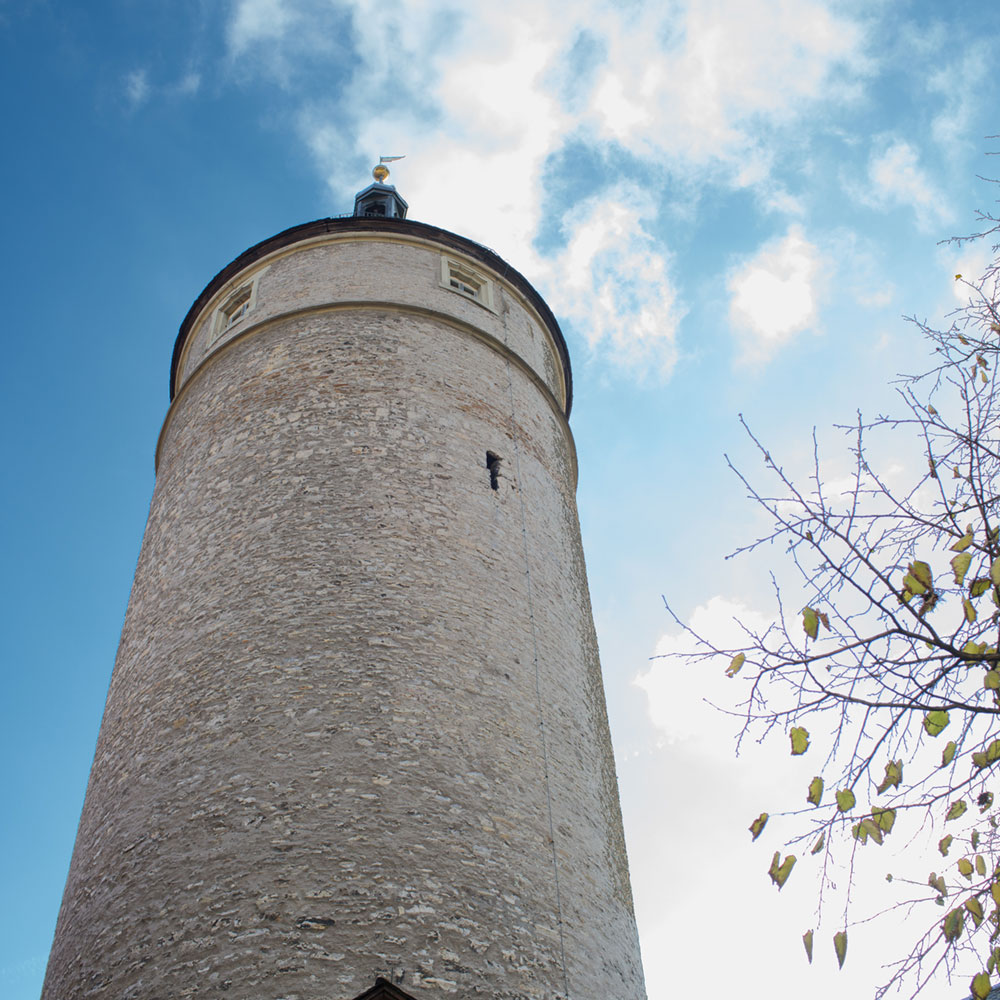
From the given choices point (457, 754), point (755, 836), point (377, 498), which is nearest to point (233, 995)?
point (457, 754)

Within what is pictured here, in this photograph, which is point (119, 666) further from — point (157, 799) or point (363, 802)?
point (363, 802)

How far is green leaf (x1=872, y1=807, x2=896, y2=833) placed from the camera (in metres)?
3.49

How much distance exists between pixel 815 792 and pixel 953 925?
23.7 inches

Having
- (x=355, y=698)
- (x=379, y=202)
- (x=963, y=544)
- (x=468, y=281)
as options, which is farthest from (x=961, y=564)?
(x=379, y=202)

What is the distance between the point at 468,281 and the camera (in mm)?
12258

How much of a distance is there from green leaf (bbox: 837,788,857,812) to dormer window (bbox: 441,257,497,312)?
29.6ft

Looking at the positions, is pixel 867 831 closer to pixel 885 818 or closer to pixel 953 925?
pixel 885 818

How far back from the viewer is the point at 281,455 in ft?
29.4

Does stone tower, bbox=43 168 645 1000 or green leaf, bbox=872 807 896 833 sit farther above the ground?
stone tower, bbox=43 168 645 1000

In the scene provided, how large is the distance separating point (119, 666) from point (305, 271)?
204 inches

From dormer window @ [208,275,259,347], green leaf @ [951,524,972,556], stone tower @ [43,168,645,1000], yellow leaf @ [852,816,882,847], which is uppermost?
dormer window @ [208,275,259,347]

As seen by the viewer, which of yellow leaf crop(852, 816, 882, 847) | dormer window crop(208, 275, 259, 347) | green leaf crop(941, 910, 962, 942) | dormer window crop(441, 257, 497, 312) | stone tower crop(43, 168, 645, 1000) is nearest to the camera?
green leaf crop(941, 910, 962, 942)

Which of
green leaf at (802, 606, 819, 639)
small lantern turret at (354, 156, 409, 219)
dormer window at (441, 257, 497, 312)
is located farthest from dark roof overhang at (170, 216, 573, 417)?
green leaf at (802, 606, 819, 639)

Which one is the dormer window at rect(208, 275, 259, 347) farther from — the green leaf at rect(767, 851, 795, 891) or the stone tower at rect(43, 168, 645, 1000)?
the green leaf at rect(767, 851, 795, 891)
